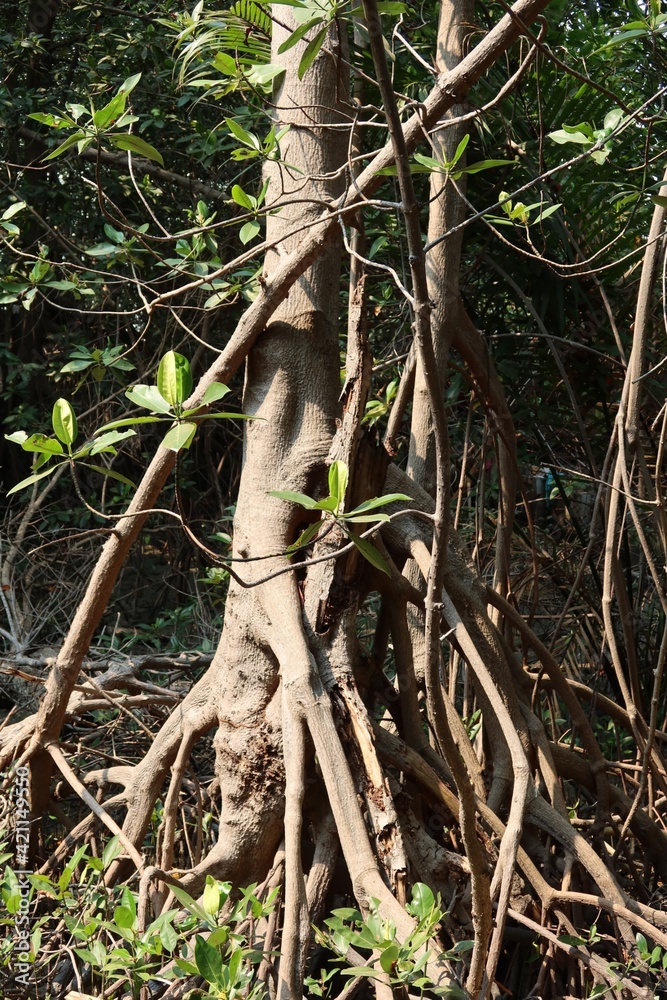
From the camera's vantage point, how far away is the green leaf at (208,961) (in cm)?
132

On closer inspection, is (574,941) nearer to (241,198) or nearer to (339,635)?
(339,635)

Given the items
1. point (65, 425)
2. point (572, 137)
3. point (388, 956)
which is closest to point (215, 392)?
point (65, 425)

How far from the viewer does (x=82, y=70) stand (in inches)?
193

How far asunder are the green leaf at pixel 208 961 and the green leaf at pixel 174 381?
0.76 meters

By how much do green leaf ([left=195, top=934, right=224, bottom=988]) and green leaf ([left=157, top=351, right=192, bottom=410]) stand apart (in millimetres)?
759

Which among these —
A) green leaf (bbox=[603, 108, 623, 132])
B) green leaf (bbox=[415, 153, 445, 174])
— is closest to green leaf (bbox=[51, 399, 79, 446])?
green leaf (bbox=[415, 153, 445, 174])

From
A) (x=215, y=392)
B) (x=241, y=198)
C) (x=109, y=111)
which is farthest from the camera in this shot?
(x=241, y=198)

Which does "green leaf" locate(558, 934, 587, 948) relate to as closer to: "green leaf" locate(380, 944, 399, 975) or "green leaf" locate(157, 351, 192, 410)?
"green leaf" locate(380, 944, 399, 975)

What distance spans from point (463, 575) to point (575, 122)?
63.2 inches

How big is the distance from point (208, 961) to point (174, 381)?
0.82 meters

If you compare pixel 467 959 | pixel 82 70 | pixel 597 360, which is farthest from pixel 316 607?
pixel 82 70

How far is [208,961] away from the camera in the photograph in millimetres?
1324

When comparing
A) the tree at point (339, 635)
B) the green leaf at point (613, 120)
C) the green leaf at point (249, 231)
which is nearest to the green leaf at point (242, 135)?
the tree at point (339, 635)

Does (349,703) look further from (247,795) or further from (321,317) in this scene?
(321,317)
